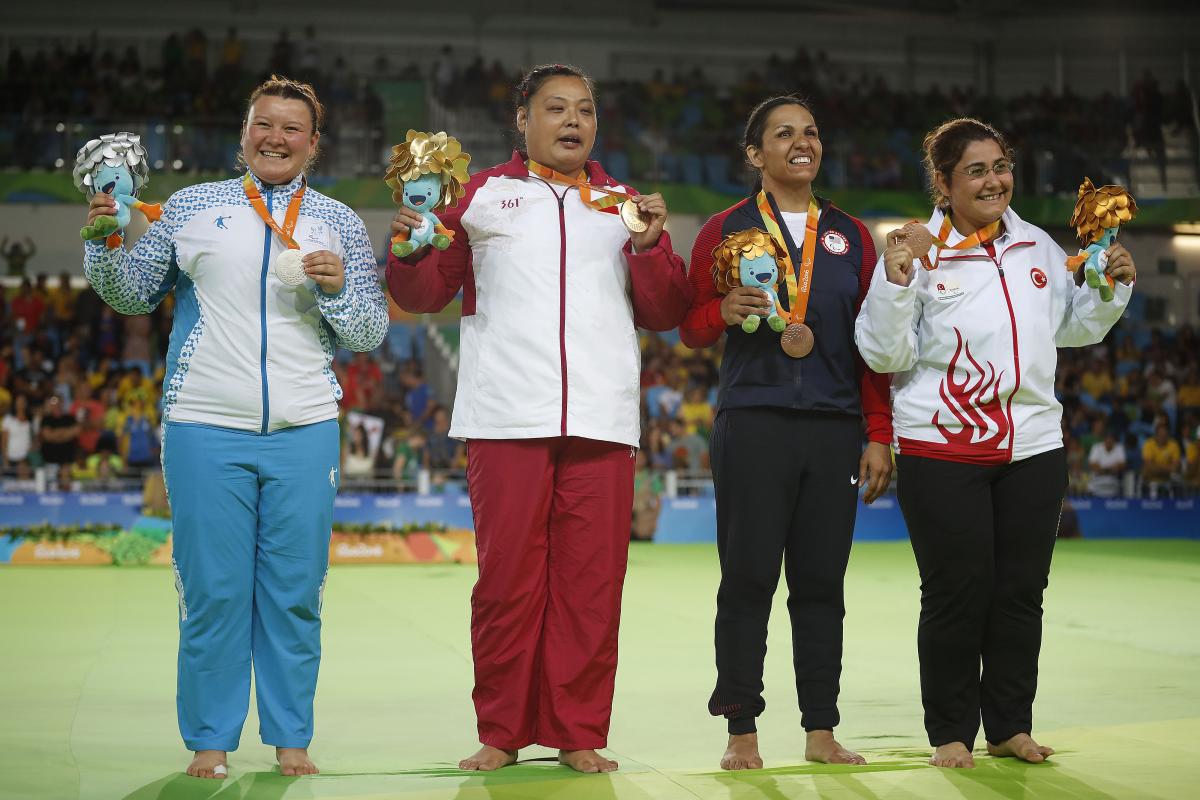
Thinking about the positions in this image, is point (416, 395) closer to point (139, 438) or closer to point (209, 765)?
point (139, 438)

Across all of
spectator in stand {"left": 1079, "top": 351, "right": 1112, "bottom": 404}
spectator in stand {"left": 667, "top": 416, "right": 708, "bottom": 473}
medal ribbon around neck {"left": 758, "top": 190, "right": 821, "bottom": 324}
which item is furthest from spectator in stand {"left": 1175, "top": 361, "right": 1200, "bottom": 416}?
medal ribbon around neck {"left": 758, "top": 190, "right": 821, "bottom": 324}

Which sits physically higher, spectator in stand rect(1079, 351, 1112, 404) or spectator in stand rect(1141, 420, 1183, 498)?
Result: spectator in stand rect(1079, 351, 1112, 404)

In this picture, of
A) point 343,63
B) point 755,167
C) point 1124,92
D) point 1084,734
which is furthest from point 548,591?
point 1124,92

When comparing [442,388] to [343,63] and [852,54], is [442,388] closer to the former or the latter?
[343,63]

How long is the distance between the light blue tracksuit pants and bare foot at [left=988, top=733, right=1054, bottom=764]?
2.17 metres

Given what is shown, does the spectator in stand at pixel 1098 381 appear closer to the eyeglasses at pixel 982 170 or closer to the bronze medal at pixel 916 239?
the eyeglasses at pixel 982 170

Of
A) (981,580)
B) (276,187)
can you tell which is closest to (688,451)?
(981,580)

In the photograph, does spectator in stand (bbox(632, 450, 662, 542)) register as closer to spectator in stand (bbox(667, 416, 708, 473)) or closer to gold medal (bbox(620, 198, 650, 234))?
spectator in stand (bbox(667, 416, 708, 473))

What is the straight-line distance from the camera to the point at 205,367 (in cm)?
404

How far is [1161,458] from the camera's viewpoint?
16703mm

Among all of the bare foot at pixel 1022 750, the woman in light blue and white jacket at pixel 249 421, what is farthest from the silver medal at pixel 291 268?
the bare foot at pixel 1022 750

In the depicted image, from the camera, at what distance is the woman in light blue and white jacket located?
4016 millimetres

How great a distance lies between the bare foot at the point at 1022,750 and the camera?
413cm

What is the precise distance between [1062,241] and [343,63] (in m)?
12.6
